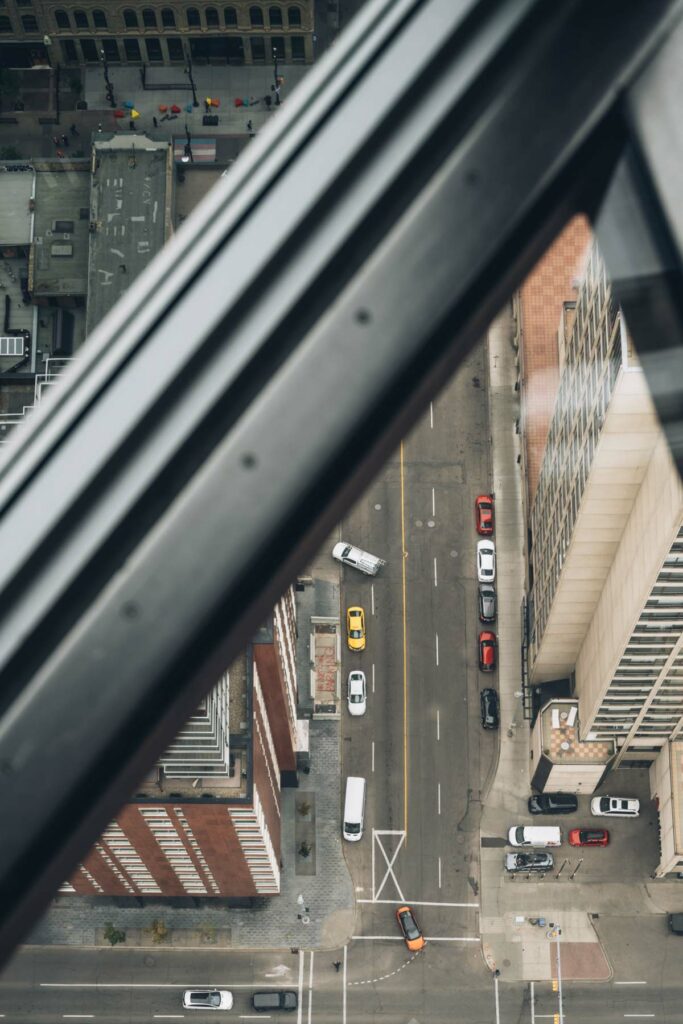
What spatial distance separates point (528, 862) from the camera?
4600 centimetres

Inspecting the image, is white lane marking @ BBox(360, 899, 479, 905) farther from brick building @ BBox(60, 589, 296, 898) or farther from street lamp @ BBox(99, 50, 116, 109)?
street lamp @ BBox(99, 50, 116, 109)

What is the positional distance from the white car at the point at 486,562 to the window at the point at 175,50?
24.2m

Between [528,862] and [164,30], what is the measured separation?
35.2 metres

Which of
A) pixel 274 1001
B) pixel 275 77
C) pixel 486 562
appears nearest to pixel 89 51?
pixel 275 77

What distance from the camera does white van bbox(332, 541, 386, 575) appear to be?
4838 cm

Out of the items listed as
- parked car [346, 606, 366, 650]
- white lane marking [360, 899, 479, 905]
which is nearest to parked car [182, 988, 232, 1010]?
white lane marking [360, 899, 479, 905]

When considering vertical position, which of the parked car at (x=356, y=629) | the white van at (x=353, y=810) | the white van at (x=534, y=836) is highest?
the parked car at (x=356, y=629)

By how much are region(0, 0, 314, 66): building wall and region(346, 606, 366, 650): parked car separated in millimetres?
23569

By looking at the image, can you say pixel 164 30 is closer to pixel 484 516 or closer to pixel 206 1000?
pixel 484 516

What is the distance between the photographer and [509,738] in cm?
4744

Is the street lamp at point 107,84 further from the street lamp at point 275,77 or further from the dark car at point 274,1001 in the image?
the dark car at point 274,1001

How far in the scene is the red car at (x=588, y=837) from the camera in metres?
46.4

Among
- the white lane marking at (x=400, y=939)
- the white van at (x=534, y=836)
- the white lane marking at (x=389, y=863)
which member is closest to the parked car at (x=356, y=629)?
the white lane marking at (x=389, y=863)

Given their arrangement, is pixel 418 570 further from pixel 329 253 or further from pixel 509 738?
pixel 329 253
